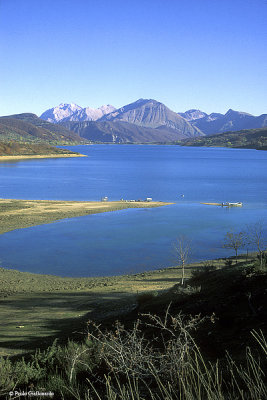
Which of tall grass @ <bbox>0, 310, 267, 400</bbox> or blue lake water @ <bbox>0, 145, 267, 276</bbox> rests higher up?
tall grass @ <bbox>0, 310, 267, 400</bbox>

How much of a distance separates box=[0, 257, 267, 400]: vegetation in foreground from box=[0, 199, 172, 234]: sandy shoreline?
116 feet

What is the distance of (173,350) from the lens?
228 inches

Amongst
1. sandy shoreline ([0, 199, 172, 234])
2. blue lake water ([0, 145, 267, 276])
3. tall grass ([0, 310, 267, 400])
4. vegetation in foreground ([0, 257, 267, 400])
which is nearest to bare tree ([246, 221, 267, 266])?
blue lake water ([0, 145, 267, 276])

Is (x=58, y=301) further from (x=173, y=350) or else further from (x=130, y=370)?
(x=173, y=350)

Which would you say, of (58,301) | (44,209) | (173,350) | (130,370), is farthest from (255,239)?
(173,350)

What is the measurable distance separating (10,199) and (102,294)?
5139 centimetres

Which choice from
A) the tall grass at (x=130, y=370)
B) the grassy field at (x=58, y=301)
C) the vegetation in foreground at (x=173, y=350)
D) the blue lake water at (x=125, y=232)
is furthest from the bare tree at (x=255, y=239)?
the tall grass at (x=130, y=370)

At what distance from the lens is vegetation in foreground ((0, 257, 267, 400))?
603cm

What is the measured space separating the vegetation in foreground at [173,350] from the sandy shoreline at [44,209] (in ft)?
116

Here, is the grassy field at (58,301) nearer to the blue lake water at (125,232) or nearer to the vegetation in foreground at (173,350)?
the vegetation in foreground at (173,350)

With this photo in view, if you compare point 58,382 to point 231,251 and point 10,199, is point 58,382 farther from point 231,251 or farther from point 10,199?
point 10,199

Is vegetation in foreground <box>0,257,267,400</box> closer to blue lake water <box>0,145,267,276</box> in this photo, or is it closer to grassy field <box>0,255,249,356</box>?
grassy field <box>0,255,249,356</box>

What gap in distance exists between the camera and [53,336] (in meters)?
14.7

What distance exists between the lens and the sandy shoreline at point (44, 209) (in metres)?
50.8
